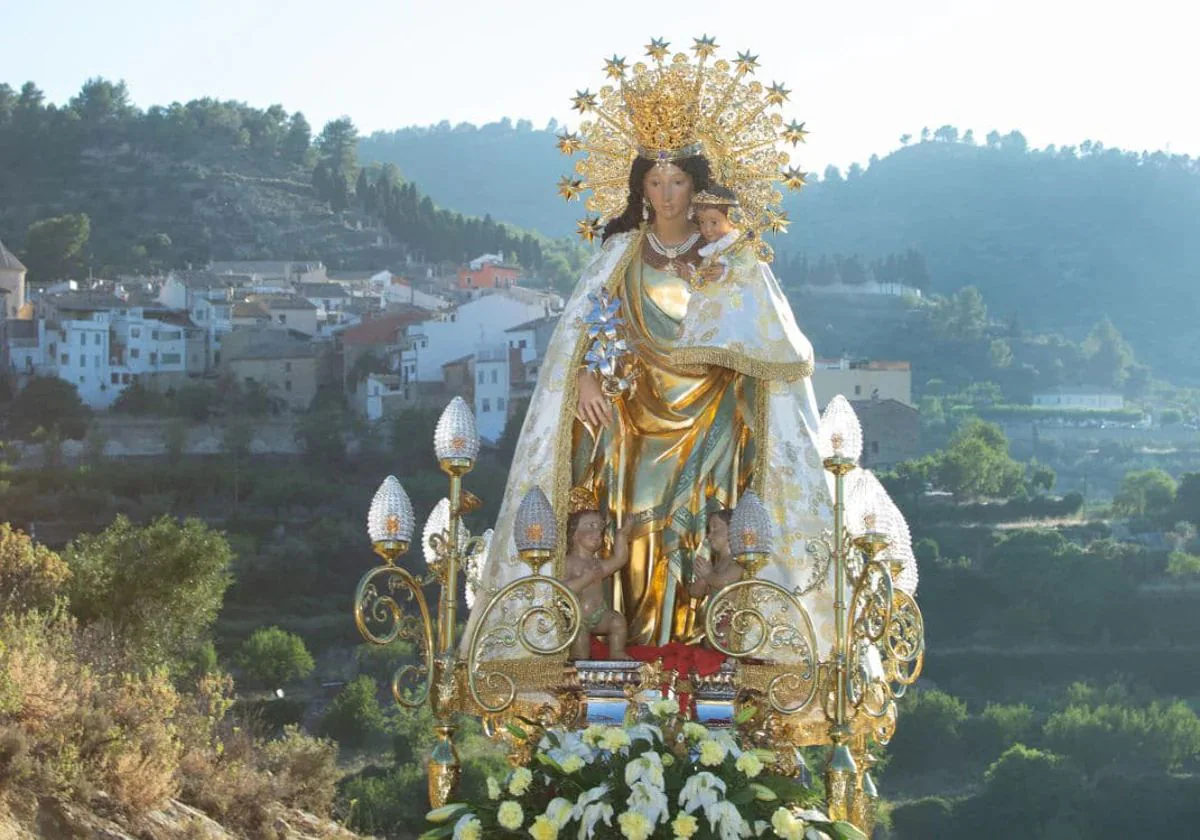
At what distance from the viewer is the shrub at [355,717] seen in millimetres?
44594

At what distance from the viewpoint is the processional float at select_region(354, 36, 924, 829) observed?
9.63 metres

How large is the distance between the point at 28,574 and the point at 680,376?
829 inches

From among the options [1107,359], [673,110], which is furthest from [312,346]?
[673,110]

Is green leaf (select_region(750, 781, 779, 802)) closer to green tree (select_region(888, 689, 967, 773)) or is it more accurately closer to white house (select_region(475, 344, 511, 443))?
green tree (select_region(888, 689, 967, 773))

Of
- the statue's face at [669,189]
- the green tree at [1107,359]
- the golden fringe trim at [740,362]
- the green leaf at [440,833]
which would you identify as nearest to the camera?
the green leaf at [440,833]

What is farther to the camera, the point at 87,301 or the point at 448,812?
the point at 87,301

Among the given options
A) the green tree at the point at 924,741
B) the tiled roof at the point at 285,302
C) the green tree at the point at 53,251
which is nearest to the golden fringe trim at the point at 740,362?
the green tree at the point at 924,741

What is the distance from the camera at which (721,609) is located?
10062 millimetres

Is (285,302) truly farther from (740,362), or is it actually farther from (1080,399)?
(740,362)

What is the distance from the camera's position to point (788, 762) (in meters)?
9.84

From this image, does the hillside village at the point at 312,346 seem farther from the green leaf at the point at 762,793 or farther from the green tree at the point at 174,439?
the green leaf at the point at 762,793

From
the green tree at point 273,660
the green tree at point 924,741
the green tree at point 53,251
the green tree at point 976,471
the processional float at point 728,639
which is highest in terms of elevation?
the green tree at point 53,251

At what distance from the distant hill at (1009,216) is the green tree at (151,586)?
79047mm

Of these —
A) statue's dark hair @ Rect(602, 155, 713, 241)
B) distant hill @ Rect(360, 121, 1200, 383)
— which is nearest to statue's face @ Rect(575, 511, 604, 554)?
statue's dark hair @ Rect(602, 155, 713, 241)
